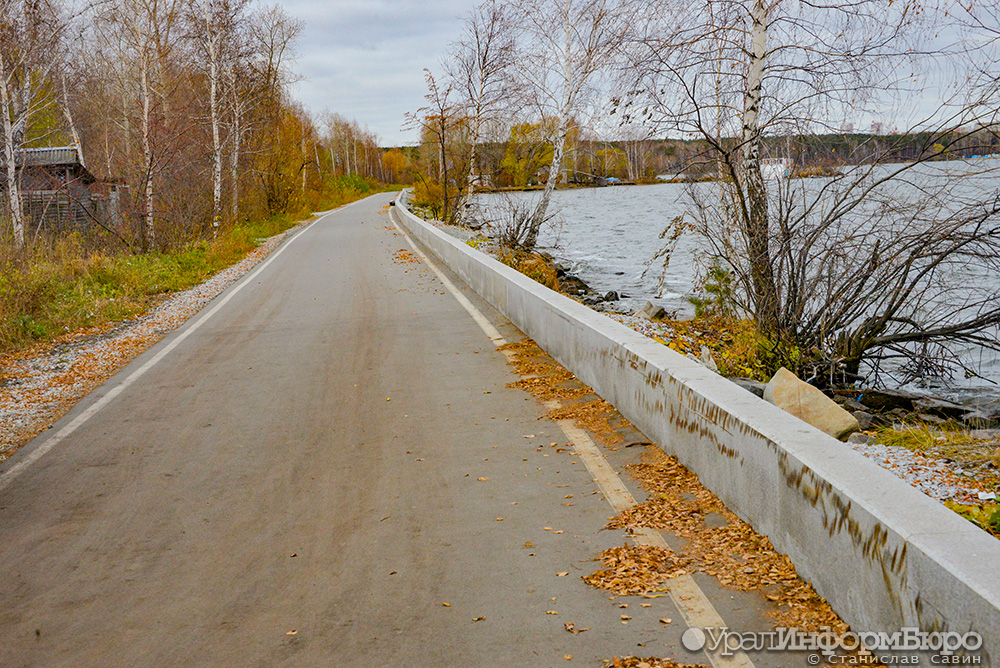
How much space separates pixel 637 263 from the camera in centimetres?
3152

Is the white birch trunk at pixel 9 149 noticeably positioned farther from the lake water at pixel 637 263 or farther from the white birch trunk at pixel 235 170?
the white birch trunk at pixel 235 170

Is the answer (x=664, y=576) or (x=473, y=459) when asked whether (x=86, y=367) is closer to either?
(x=473, y=459)

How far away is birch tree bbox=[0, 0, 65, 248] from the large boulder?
713 inches

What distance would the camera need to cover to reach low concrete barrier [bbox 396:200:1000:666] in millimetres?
2570

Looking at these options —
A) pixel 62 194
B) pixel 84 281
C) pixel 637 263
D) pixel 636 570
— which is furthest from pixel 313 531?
pixel 62 194

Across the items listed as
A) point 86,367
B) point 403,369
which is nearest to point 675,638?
point 403,369

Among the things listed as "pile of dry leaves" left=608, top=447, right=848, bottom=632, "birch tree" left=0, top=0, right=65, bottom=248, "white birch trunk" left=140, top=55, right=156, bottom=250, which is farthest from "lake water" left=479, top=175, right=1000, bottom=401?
"birch tree" left=0, top=0, right=65, bottom=248

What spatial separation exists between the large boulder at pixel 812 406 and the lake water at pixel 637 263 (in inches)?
137

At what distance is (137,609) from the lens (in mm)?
3750

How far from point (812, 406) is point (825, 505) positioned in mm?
3292

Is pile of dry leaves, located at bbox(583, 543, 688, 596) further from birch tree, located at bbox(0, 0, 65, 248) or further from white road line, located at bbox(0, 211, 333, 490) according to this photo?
birch tree, located at bbox(0, 0, 65, 248)

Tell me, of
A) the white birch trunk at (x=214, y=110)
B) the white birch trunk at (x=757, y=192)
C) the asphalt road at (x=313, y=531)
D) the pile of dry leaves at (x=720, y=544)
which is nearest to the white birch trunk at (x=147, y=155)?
the white birch trunk at (x=214, y=110)

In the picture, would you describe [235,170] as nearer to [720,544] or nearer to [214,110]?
[214,110]

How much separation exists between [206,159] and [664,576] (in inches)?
1237
